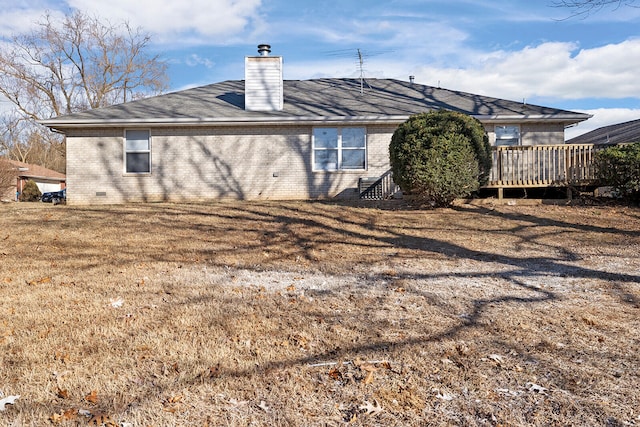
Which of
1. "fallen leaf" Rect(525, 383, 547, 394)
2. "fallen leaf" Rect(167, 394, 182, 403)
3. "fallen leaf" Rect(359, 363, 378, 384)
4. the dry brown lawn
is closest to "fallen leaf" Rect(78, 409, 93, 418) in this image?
the dry brown lawn

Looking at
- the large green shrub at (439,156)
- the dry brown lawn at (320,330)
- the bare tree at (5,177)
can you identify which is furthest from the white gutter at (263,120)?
the dry brown lawn at (320,330)

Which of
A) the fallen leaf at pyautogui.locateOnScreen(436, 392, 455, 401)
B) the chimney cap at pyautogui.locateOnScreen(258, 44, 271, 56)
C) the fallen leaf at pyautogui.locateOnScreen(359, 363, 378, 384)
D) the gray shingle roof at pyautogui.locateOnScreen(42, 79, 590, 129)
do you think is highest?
the chimney cap at pyautogui.locateOnScreen(258, 44, 271, 56)

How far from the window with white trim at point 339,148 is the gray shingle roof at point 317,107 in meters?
0.64

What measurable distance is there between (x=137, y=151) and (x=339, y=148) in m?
6.70

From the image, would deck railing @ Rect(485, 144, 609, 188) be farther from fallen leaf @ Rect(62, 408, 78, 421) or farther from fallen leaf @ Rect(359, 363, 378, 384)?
fallen leaf @ Rect(62, 408, 78, 421)

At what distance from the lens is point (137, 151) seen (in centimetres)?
1582

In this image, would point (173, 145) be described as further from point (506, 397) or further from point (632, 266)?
point (506, 397)

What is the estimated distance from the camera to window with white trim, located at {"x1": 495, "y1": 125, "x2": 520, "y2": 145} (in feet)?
52.4

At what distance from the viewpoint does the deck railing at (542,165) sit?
476 inches

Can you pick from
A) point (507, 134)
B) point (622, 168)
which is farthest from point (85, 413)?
point (507, 134)

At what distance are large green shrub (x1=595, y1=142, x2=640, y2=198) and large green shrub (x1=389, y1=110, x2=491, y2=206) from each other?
2.85 meters

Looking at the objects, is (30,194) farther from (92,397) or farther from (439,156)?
(92,397)

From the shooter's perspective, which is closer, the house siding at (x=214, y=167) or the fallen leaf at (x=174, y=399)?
the fallen leaf at (x=174, y=399)

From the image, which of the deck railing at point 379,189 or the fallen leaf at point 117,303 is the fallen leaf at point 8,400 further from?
the deck railing at point 379,189
